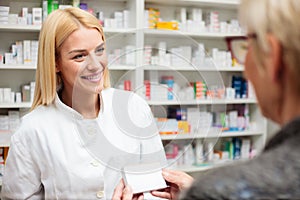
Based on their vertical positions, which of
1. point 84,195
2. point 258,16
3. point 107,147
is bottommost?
point 84,195

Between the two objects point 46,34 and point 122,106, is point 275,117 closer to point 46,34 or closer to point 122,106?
point 122,106

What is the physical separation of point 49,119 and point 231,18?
3202 millimetres

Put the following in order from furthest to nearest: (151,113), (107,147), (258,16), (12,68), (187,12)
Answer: (187,12) → (12,68) → (151,113) → (107,147) → (258,16)

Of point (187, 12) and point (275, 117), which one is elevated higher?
point (187, 12)

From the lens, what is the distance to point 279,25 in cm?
56

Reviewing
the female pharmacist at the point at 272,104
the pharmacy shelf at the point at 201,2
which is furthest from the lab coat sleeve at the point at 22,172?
the pharmacy shelf at the point at 201,2

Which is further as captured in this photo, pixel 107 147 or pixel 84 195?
pixel 84 195

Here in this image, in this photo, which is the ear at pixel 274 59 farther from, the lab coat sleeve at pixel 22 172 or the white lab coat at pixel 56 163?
the lab coat sleeve at pixel 22 172

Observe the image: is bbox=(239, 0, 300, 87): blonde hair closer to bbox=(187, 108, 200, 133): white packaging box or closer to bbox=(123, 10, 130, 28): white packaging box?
bbox=(187, 108, 200, 133): white packaging box

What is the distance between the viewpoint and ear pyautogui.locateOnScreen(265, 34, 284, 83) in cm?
57

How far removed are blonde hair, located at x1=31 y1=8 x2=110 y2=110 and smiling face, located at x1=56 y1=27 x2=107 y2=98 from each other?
20 mm

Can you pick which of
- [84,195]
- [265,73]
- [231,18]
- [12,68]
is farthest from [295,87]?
[231,18]

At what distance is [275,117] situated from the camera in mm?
643

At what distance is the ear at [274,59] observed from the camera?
1.86ft
